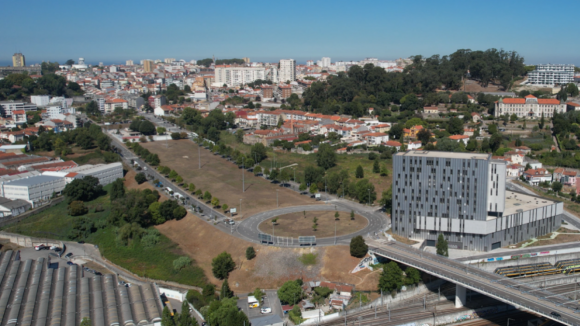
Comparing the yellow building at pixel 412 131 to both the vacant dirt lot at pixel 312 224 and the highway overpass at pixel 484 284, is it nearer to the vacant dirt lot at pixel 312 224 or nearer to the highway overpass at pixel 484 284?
the vacant dirt lot at pixel 312 224

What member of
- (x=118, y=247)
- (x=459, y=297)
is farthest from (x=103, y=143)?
(x=459, y=297)

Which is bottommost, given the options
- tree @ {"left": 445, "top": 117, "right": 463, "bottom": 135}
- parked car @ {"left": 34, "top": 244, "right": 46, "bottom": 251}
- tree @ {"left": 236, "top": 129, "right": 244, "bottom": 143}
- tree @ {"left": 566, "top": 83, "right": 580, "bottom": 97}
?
parked car @ {"left": 34, "top": 244, "right": 46, "bottom": 251}

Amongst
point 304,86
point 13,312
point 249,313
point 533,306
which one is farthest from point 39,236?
point 304,86

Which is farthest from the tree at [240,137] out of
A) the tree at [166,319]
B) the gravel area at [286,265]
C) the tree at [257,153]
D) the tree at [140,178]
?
the tree at [166,319]

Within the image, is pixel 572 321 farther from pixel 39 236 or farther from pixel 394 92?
pixel 394 92

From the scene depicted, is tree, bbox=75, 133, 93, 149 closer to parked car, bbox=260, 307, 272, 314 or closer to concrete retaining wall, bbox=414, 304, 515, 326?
parked car, bbox=260, 307, 272, 314

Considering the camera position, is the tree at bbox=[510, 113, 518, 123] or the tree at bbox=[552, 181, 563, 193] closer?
the tree at bbox=[552, 181, 563, 193]

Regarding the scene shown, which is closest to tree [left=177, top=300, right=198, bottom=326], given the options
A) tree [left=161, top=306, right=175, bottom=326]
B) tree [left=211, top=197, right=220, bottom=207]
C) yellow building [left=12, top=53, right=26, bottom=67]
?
tree [left=161, top=306, right=175, bottom=326]
